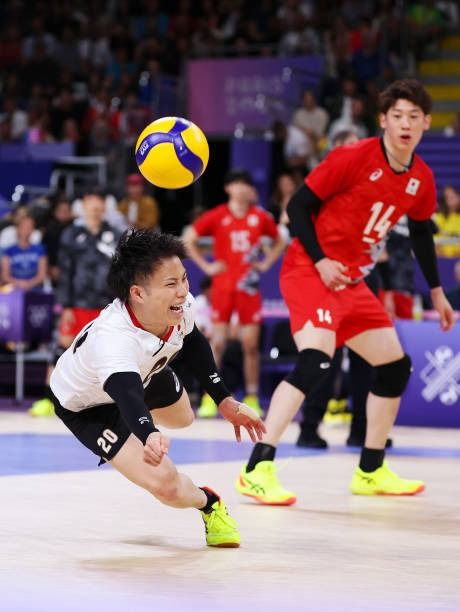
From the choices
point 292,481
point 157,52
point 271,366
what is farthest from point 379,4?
point 292,481

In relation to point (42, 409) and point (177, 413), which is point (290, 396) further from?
point (42, 409)

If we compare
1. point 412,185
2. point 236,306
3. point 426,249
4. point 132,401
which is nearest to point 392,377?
point 426,249

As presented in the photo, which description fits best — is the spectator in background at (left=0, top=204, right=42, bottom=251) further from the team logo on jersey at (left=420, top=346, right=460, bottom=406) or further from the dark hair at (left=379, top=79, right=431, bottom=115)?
the dark hair at (left=379, top=79, right=431, bottom=115)

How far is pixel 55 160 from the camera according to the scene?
61.8 feet

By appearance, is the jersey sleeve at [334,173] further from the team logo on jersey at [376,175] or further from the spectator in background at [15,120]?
the spectator in background at [15,120]

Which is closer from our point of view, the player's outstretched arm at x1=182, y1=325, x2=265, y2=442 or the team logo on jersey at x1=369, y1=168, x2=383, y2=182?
the player's outstretched arm at x1=182, y1=325, x2=265, y2=442

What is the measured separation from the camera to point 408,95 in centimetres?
648

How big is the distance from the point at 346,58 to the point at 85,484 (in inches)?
492

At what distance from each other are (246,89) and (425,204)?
11.9m

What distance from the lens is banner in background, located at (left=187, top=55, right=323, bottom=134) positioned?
18.0 meters

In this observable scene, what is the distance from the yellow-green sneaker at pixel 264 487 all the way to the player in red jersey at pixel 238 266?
5.66m

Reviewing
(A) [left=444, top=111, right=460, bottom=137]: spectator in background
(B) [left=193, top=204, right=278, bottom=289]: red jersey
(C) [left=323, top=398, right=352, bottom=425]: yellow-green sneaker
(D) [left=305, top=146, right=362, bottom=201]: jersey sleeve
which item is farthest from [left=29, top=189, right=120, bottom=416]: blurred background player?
(A) [left=444, top=111, right=460, bottom=137]: spectator in background

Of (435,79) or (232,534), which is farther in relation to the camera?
(435,79)

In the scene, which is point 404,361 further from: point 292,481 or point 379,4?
point 379,4
